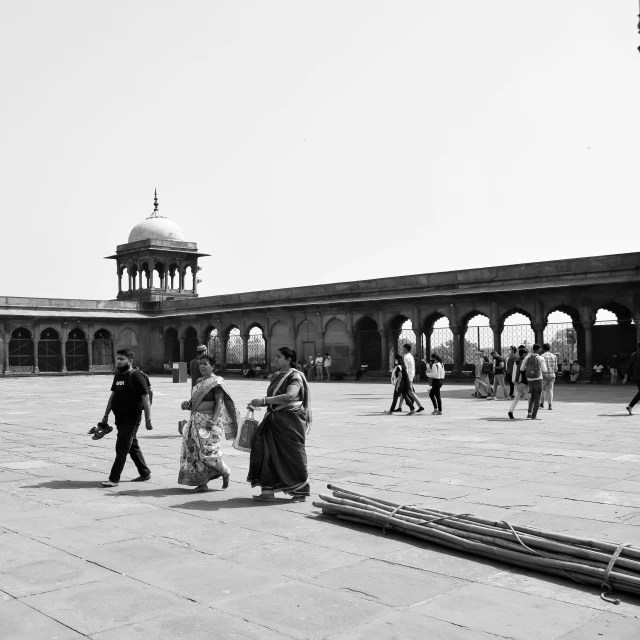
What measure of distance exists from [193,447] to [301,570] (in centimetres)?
263

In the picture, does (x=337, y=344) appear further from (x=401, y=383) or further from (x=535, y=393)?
(x=535, y=393)

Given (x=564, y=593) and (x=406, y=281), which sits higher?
(x=406, y=281)

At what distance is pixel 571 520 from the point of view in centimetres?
580

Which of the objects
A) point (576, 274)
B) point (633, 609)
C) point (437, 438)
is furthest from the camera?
point (576, 274)

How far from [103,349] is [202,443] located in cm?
3753

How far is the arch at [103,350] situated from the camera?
42.8 m

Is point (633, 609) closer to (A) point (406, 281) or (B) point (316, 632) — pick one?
(B) point (316, 632)

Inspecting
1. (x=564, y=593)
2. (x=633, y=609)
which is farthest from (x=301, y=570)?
(x=633, y=609)

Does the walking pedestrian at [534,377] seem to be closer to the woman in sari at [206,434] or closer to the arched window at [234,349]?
the woman in sari at [206,434]

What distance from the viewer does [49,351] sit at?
41.4 metres

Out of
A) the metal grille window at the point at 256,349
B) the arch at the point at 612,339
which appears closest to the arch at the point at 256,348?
the metal grille window at the point at 256,349

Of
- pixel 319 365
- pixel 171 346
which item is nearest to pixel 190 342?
pixel 171 346

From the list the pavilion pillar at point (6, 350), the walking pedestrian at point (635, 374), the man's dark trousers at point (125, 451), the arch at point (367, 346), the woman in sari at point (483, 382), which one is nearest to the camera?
the man's dark trousers at point (125, 451)

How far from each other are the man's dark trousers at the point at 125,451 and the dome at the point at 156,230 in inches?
1561
